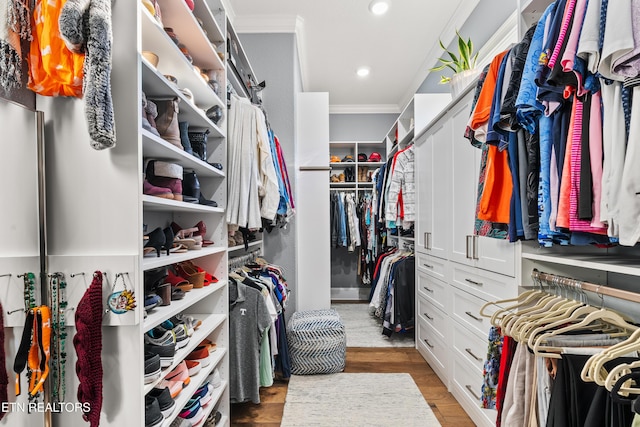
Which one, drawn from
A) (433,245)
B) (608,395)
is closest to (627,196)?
(608,395)

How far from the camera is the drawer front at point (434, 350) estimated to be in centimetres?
229

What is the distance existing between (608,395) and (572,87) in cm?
80

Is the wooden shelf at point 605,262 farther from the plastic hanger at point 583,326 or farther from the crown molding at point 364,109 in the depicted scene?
the crown molding at point 364,109

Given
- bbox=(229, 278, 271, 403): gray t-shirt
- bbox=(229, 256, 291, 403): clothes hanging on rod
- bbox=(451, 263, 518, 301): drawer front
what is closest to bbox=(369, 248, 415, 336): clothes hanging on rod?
bbox=(451, 263, 518, 301): drawer front

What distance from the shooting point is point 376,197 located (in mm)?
4062

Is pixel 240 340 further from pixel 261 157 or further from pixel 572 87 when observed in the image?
pixel 572 87

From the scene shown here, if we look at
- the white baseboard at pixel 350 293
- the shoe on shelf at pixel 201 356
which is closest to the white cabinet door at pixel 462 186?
the shoe on shelf at pixel 201 356

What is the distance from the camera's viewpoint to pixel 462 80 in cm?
214

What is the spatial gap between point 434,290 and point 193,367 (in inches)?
70.4

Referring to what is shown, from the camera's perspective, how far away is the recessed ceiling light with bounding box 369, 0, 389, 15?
259cm

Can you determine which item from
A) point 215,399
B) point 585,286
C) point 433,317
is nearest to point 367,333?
point 433,317

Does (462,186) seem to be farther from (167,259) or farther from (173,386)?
(173,386)

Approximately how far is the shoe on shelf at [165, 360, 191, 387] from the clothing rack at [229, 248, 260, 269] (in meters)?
0.82

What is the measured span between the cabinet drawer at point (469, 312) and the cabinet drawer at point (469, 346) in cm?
3
